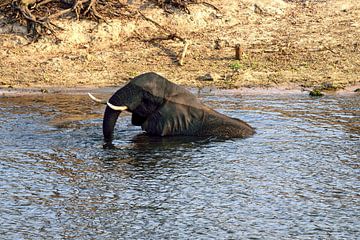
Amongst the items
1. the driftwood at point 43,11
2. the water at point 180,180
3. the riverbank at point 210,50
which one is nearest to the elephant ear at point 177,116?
the water at point 180,180

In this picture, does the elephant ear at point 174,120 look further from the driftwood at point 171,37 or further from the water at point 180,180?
the driftwood at point 171,37

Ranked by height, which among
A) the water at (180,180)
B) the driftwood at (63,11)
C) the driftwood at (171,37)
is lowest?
the water at (180,180)

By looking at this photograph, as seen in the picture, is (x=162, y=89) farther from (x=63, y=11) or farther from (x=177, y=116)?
(x=63, y=11)

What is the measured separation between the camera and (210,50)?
1955 centimetres

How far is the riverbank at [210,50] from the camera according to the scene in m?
18.2

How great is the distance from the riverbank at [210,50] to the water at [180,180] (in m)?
3.52

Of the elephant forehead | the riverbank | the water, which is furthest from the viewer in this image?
the riverbank

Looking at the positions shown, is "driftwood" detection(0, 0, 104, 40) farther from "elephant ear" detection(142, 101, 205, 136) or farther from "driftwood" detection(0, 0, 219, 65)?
"elephant ear" detection(142, 101, 205, 136)

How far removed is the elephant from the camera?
41.1 feet

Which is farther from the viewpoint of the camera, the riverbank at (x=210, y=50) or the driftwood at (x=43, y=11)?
the driftwood at (x=43, y=11)

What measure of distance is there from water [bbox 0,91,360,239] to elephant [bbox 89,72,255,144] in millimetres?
212

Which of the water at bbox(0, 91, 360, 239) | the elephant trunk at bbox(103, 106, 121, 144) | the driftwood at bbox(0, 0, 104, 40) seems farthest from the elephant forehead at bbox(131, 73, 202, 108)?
the driftwood at bbox(0, 0, 104, 40)

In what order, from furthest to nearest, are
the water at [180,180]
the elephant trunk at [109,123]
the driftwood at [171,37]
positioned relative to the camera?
the driftwood at [171,37] < the elephant trunk at [109,123] < the water at [180,180]

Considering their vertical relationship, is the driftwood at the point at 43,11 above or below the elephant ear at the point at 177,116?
above
